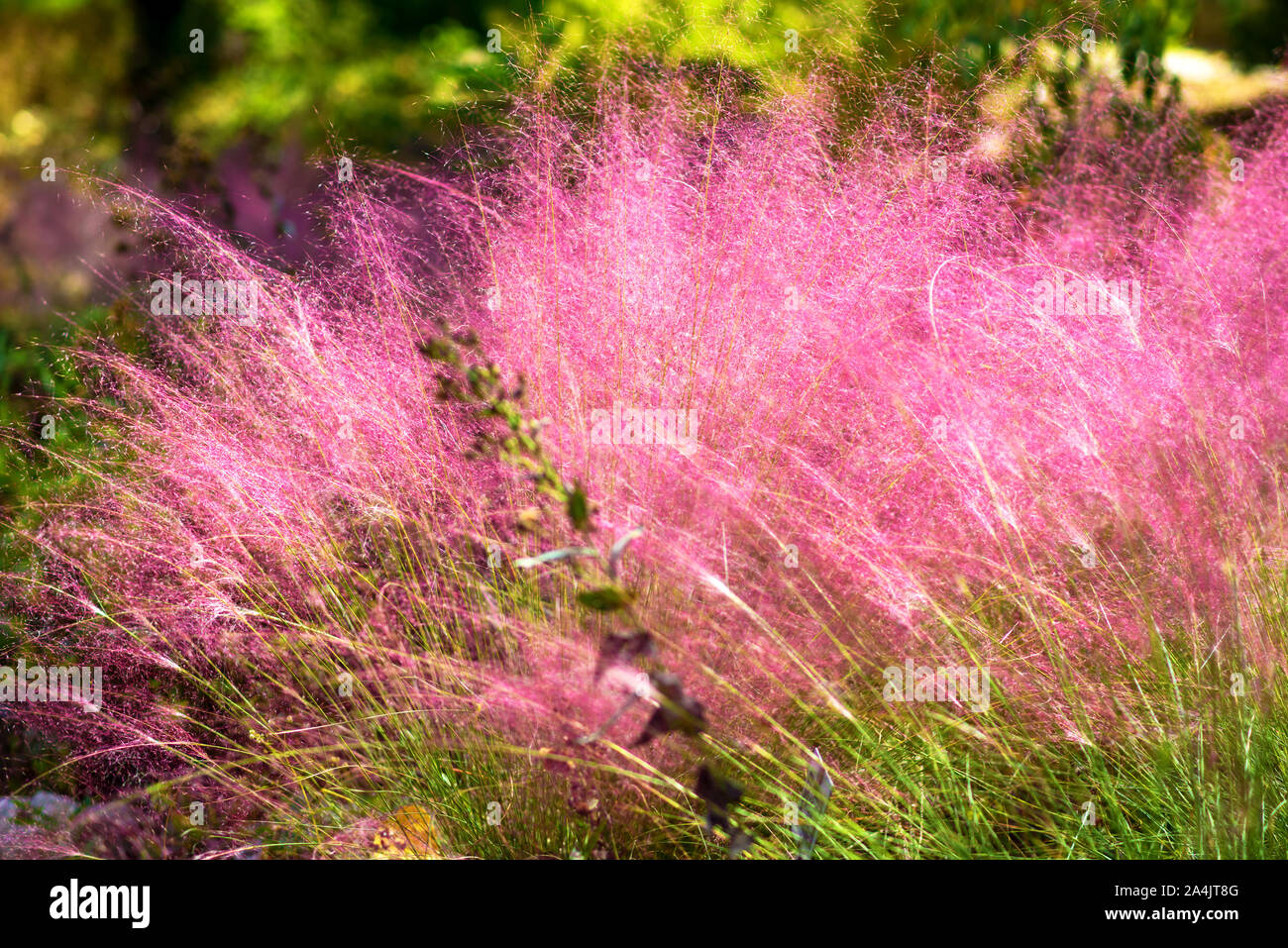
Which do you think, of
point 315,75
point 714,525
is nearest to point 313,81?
point 315,75

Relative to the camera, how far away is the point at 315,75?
431 inches

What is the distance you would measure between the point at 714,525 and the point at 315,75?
Answer: 1027cm

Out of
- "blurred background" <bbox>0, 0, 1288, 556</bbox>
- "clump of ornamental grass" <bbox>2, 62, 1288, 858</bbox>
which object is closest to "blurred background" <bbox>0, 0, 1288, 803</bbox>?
"blurred background" <bbox>0, 0, 1288, 556</bbox>

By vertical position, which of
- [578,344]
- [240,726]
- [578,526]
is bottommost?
[240,726]

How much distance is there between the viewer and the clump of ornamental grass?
2102mm

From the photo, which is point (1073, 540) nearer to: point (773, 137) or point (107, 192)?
point (773, 137)

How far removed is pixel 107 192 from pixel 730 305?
2.00 m

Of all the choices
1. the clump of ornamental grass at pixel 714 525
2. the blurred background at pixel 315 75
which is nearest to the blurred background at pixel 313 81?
the blurred background at pixel 315 75

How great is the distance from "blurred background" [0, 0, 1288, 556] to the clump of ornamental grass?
1.46ft

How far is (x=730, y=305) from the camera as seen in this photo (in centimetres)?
256
